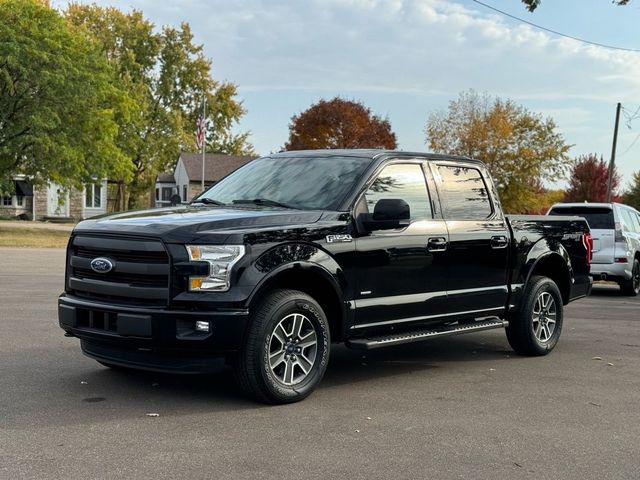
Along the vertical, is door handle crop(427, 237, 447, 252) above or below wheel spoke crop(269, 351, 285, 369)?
above

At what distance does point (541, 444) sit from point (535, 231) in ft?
12.0

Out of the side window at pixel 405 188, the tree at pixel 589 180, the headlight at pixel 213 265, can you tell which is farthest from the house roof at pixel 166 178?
the headlight at pixel 213 265

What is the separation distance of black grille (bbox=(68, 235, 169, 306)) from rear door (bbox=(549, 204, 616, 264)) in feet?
37.2

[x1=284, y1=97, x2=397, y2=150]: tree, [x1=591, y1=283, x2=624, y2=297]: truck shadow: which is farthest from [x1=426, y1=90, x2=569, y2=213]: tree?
[x1=591, y1=283, x2=624, y2=297]: truck shadow

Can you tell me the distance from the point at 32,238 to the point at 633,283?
23.7m

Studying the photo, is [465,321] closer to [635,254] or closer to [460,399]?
[460,399]

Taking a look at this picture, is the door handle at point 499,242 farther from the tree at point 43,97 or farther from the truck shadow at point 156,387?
the tree at point 43,97

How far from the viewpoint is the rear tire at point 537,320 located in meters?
7.96

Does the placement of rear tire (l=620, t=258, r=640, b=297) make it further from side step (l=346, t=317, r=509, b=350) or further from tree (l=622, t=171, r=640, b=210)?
tree (l=622, t=171, r=640, b=210)

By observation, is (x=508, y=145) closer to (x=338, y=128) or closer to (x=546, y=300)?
(x=338, y=128)

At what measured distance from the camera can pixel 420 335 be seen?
22.0 feet

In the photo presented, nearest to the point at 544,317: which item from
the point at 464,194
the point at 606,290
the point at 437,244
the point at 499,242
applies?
the point at 499,242

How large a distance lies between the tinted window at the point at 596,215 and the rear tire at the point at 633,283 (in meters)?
1.08

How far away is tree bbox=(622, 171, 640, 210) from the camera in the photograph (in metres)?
64.5
